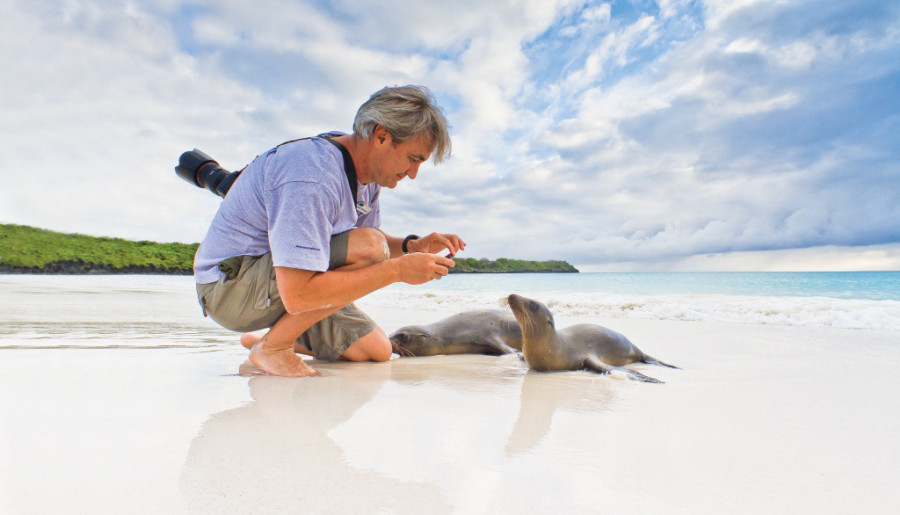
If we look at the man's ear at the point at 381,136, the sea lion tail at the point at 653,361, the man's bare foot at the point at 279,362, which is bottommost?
the sea lion tail at the point at 653,361

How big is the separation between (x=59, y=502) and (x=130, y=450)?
342mm

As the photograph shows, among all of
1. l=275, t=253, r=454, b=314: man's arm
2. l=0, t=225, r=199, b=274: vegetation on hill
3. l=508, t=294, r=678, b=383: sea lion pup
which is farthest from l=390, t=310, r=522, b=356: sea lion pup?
l=0, t=225, r=199, b=274: vegetation on hill

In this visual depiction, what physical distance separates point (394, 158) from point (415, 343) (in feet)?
6.17

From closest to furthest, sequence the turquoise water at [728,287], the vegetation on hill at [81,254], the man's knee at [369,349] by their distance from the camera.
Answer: the man's knee at [369,349] → the turquoise water at [728,287] → the vegetation on hill at [81,254]

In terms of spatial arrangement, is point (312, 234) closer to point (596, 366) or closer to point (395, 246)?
point (395, 246)

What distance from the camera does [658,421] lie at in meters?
2.01

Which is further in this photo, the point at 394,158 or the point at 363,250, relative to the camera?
the point at 363,250

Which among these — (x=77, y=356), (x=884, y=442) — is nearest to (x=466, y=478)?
(x=884, y=442)

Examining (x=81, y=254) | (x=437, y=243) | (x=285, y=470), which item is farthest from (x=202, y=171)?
(x=81, y=254)

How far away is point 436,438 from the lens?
1.72 metres

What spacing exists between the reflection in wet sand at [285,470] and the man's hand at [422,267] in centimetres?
64

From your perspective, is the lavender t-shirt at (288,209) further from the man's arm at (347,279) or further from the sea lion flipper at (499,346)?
the sea lion flipper at (499,346)

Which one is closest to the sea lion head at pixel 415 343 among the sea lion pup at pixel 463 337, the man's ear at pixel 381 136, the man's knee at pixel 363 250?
the sea lion pup at pixel 463 337

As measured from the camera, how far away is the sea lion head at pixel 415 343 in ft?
13.4
